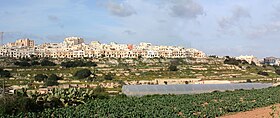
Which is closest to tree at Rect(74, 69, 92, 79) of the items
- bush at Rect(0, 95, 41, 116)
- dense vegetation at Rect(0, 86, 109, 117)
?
dense vegetation at Rect(0, 86, 109, 117)

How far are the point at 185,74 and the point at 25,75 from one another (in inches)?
1251

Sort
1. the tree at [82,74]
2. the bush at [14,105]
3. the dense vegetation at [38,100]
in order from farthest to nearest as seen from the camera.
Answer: the tree at [82,74] < the dense vegetation at [38,100] < the bush at [14,105]

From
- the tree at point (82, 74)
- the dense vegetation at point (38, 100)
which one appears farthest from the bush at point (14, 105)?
the tree at point (82, 74)

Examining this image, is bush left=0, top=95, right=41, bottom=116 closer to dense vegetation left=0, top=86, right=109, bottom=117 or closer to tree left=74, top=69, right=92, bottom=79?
dense vegetation left=0, top=86, right=109, bottom=117

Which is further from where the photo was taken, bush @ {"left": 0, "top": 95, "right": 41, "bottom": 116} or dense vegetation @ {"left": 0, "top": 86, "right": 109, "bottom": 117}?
dense vegetation @ {"left": 0, "top": 86, "right": 109, "bottom": 117}

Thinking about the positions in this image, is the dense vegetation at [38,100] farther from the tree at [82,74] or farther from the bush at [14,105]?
the tree at [82,74]

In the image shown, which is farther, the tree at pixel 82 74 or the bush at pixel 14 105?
the tree at pixel 82 74

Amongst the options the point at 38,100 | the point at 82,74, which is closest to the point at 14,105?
the point at 38,100

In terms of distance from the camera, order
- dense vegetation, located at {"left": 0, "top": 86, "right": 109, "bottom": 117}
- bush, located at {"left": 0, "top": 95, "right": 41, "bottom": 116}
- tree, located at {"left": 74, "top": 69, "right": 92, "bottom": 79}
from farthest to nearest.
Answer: tree, located at {"left": 74, "top": 69, "right": 92, "bottom": 79}, dense vegetation, located at {"left": 0, "top": 86, "right": 109, "bottom": 117}, bush, located at {"left": 0, "top": 95, "right": 41, "bottom": 116}

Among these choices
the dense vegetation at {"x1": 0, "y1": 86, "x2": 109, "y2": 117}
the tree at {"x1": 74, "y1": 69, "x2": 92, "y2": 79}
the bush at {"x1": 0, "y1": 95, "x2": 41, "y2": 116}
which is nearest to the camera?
the bush at {"x1": 0, "y1": 95, "x2": 41, "y2": 116}

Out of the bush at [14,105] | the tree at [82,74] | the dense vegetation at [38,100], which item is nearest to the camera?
the bush at [14,105]

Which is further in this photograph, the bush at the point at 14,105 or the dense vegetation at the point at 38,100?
the dense vegetation at the point at 38,100

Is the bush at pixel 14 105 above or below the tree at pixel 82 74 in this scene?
below

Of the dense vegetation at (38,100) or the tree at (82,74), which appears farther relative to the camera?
the tree at (82,74)
